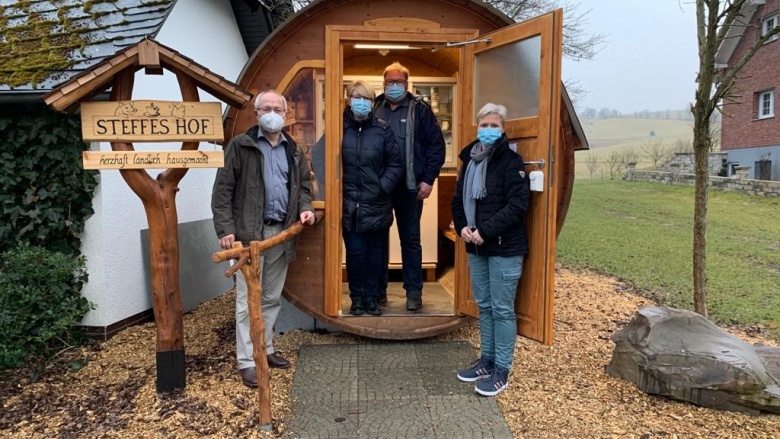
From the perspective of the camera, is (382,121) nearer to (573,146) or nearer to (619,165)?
(573,146)

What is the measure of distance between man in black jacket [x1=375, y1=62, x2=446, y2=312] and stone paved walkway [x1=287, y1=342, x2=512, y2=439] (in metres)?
1.07

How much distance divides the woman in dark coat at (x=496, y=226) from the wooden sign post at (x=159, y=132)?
1.68m

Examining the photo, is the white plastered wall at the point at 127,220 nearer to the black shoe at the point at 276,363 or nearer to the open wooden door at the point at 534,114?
the black shoe at the point at 276,363

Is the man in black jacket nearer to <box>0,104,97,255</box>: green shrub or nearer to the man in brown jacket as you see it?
the man in brown jacket

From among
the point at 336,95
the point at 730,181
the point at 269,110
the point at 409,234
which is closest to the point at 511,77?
the point at 336,95

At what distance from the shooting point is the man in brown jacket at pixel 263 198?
385cm

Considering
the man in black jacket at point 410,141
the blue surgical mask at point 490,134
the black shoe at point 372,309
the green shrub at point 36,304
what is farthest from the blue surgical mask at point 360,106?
the green shrub at point 36,304

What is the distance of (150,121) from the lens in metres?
3.70

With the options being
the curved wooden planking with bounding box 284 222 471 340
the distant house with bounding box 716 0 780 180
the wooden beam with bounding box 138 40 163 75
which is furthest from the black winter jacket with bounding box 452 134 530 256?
the distant house with bounding box 716 0 780 180

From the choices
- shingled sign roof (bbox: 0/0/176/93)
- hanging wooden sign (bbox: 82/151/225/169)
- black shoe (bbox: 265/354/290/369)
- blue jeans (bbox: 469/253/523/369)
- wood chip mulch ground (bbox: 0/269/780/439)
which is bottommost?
wood chip mulch ground (bbox: 0/269/780/439)

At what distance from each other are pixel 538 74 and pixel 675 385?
2.30 meters

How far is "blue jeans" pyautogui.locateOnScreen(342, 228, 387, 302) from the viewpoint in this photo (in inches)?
191

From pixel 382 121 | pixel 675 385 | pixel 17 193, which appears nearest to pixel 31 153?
pixel 17 193

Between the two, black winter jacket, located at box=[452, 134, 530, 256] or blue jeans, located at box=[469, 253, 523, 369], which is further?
blue jeans, located at box=[469, 253, 523, 369]
